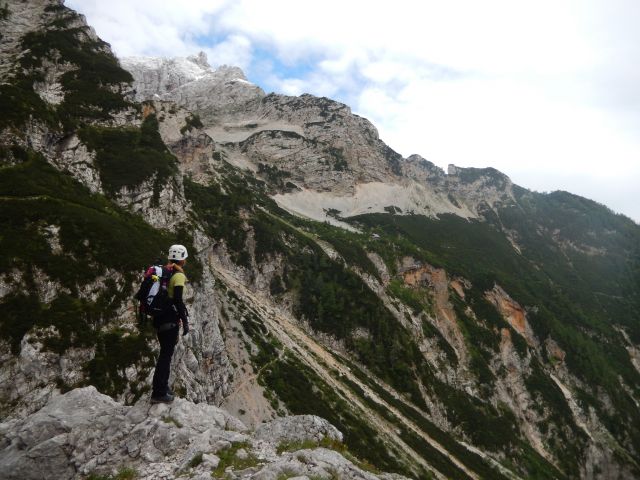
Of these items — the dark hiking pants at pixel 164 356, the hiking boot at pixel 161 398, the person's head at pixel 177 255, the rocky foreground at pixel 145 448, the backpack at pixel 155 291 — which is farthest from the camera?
the hiking boot at pixel 161 398

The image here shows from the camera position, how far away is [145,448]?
1449 centimetres

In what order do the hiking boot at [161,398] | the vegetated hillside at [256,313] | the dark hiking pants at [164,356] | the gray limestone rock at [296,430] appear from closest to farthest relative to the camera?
the dark hiking pants at [164,356] < the hiking boot at [161,398] < the gray limestone rock at [296,430] < the vegetated hillside at [256,313]

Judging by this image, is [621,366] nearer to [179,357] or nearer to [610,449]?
[610,449]

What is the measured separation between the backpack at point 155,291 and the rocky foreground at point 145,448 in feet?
14.4

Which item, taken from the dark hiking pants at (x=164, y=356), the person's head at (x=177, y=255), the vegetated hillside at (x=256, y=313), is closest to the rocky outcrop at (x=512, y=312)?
the vegetated hillside at (x=256, y=313)

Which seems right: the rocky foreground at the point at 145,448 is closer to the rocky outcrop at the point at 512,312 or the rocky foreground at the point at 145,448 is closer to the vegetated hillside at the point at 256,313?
the vegetated hillside at the point at 256,313

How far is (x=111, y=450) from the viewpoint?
47.5ft

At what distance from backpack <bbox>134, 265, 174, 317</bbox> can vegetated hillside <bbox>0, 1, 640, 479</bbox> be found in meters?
10.4

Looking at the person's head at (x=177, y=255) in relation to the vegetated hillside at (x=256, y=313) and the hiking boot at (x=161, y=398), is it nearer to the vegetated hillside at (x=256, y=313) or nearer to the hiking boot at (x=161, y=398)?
the hiking boot at (x=161, y=398)

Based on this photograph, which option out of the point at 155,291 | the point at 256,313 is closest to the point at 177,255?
the point at 155,291

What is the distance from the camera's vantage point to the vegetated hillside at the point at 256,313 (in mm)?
36344

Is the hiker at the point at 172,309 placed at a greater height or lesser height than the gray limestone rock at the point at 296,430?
greater

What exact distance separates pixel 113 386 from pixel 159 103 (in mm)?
124768

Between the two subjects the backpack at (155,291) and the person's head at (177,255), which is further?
the person's head at (177,255)
